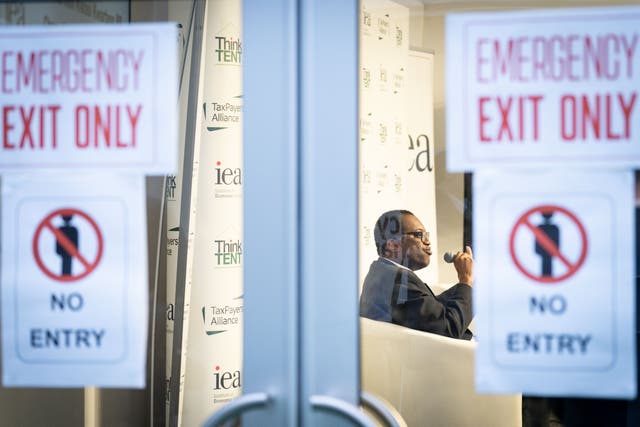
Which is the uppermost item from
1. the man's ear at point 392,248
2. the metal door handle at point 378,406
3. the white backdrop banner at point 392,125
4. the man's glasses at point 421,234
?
the white backdrop banner at point 392,125

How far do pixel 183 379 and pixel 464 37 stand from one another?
3.01 ft

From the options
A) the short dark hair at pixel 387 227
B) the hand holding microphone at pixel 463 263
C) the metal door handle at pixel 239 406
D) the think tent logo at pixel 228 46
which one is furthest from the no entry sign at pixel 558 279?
the think tent logo at pixel 228 46

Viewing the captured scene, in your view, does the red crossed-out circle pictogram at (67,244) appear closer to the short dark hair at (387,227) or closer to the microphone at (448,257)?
the short dark hair at (387,227)

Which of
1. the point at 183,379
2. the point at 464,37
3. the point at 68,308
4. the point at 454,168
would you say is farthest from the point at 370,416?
the point at 464,37

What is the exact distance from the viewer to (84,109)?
1.48 meters

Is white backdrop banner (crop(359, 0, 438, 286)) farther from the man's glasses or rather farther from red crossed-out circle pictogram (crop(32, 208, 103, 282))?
red crossed-out circle pictogram (crop(32, 208, 103, 282))

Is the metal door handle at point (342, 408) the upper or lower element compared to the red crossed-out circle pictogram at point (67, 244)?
lower

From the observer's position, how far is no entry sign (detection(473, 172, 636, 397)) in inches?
54.6

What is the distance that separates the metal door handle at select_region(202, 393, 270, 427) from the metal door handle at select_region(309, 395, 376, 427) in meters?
0.10

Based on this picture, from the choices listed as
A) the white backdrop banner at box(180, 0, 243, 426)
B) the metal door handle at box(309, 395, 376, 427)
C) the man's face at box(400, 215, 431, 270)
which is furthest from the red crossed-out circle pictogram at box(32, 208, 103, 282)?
the man's face at box(400, 215, 431, 270)

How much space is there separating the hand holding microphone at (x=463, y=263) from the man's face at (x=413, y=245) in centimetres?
6

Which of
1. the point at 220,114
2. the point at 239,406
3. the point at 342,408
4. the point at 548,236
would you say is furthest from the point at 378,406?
the point at 220,114

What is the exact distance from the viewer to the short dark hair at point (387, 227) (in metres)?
1.61

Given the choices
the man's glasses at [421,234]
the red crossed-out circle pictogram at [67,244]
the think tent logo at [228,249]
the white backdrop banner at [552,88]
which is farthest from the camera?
the man's glasses at [421,234]
